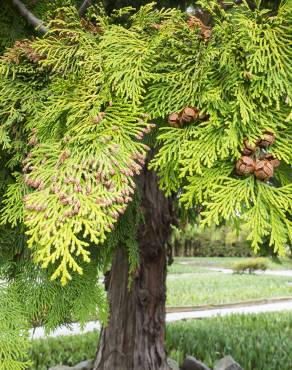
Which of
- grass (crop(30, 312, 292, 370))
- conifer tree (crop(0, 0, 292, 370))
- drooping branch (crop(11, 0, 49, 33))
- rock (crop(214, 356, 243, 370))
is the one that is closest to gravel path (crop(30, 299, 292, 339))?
grass (crop(30, 312, 292, 370))

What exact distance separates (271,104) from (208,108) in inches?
→ 7.0

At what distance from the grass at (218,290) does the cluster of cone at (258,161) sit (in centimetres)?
1239

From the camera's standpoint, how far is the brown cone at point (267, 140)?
1227mm

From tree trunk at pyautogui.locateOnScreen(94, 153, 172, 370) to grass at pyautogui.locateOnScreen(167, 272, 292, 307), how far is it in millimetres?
9038

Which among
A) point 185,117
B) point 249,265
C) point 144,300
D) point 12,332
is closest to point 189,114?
point 185,117

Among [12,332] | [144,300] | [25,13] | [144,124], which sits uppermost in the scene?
[25,13]

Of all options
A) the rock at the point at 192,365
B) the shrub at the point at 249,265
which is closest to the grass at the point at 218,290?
the shrub at the point at 249,265

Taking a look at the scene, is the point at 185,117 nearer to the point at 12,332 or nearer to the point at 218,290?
the point at 12,332

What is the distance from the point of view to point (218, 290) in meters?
16.6

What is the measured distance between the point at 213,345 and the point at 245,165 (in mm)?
6086

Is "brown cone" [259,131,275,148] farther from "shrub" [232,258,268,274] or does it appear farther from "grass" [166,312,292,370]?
"shrub" [232,258,268,274]

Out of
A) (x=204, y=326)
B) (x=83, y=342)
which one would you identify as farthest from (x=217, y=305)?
(x=83, y=342)

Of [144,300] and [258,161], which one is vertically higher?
[258,161]

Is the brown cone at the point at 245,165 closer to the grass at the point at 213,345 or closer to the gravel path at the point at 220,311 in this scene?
the grass at the point at 213,345
